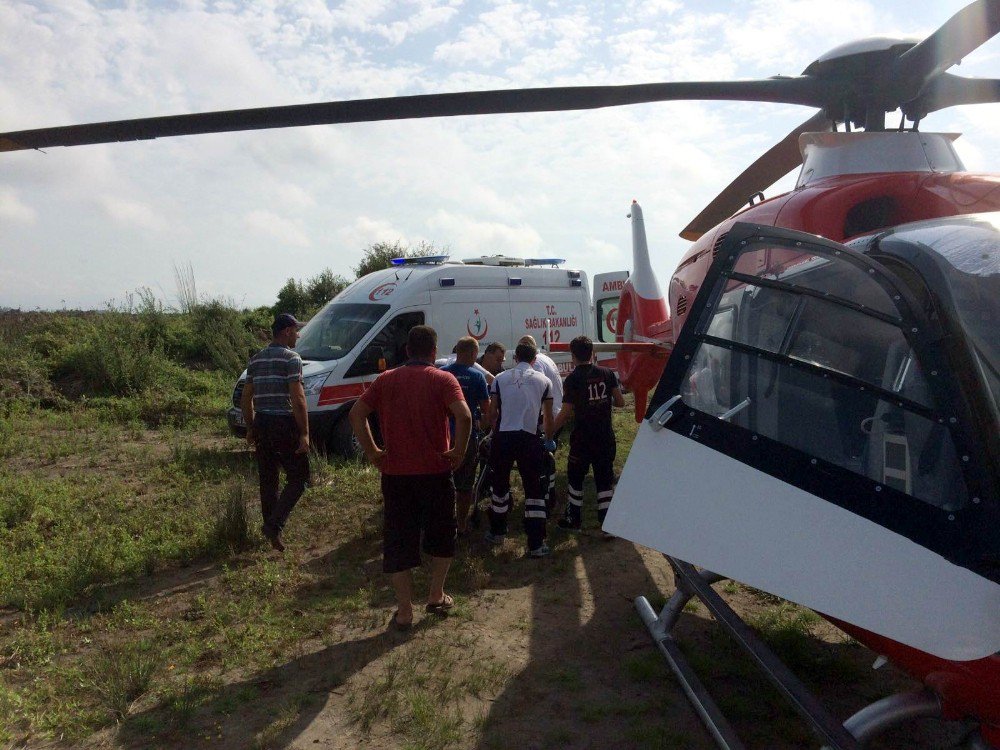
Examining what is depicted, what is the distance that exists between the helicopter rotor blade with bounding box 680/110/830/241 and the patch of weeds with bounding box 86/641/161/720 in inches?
215

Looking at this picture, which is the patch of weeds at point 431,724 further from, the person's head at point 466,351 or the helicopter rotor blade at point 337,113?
the helicopter rotor blade at point 337,113

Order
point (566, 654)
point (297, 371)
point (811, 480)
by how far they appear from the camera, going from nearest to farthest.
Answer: point (811, 480), point (566, 654), point (297, 371)

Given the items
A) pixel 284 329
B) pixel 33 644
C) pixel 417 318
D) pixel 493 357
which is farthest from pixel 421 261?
pixel 33 644

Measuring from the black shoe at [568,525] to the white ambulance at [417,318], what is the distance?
361cm

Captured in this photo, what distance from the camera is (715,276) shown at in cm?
299

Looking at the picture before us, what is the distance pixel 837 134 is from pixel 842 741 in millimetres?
3738

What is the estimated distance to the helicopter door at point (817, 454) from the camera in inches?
94.7

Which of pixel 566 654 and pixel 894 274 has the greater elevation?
pixel 894 274

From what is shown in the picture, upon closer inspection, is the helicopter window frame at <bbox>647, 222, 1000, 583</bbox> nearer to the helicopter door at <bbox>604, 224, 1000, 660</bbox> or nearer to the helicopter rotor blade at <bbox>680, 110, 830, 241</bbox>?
the helicopter door at <bbox>604, 224, 1000, 660</bbox>

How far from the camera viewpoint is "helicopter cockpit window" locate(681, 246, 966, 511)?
2559 millimetres

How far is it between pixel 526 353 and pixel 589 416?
75 cm

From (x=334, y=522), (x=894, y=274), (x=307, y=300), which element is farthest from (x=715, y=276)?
(x=307, y=300)

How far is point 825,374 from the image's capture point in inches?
109

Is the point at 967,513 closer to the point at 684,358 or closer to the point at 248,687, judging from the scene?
the point at 684,358
